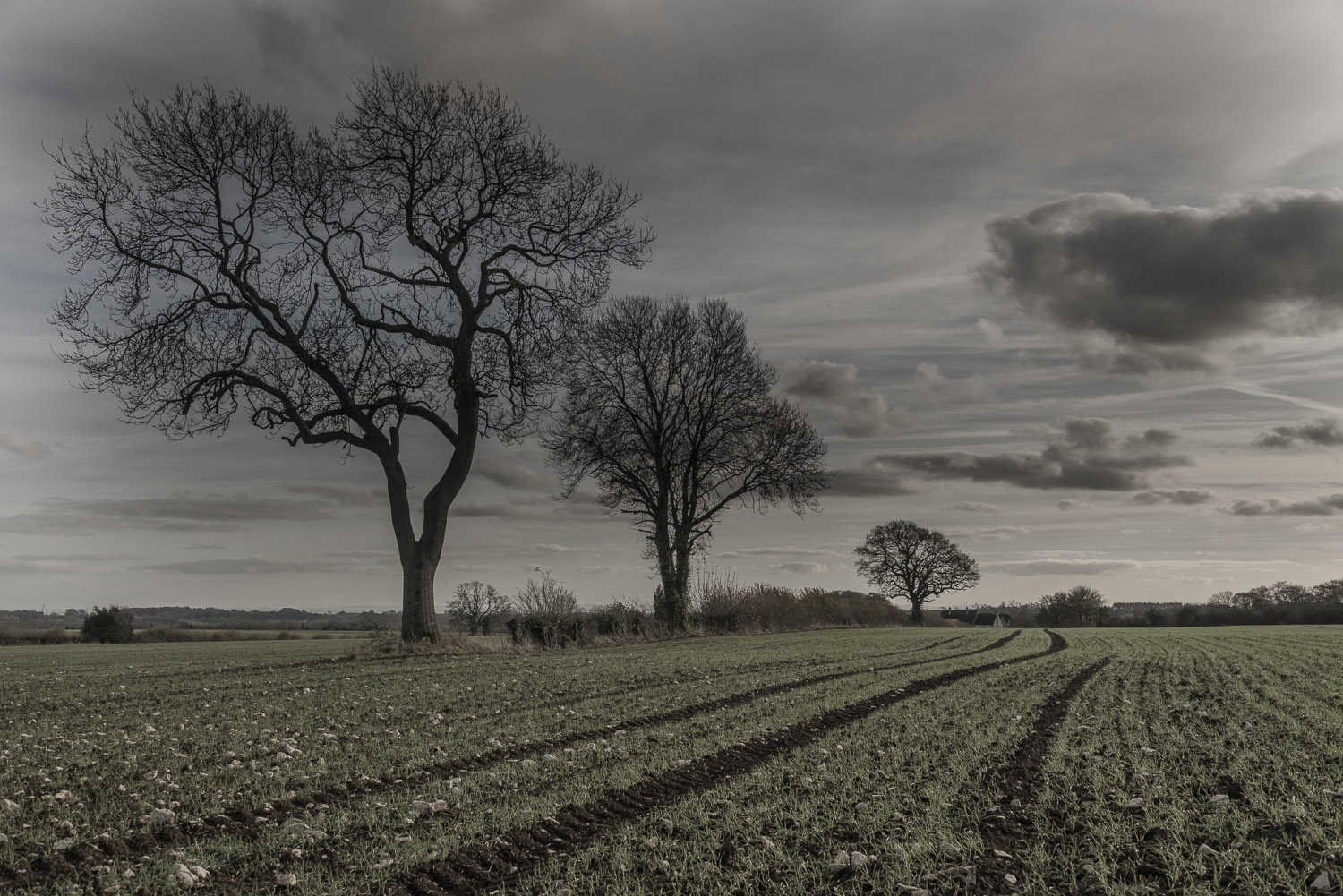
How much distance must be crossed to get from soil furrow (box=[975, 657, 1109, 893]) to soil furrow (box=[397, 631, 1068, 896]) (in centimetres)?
190

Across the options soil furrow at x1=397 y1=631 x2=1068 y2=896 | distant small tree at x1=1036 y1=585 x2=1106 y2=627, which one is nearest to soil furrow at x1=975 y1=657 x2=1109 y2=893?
soil furrow at x1=397 y1=631 x2=1068 y2=896

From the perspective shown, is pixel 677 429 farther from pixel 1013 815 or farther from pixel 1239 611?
pixel 1239 611

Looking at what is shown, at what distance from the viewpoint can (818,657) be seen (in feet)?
58.6

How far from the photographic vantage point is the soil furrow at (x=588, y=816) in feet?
14.3

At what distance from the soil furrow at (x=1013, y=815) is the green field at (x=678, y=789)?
3 cm

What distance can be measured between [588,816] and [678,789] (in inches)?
35.8

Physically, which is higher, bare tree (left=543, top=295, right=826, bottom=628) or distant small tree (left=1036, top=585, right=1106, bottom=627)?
bare tree (left=543, top=295, right=826, bottom=628)

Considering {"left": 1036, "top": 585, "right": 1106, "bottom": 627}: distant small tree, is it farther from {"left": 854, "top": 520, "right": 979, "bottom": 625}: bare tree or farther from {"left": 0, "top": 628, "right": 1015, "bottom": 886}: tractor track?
{"left": 0, "top": 628, "right": 1015, "bottom": 886}: tractor track

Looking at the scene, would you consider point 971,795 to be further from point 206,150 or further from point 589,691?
point 206,150

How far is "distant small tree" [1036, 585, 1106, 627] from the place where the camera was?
81188mm

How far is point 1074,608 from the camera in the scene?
8225 cm

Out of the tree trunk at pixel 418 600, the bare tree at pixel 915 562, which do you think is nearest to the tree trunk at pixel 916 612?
the bare tree at pixel 915 562

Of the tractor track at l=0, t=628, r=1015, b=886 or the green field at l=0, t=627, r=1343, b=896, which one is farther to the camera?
the tractor track at l=0, t=628, r=1015, b=886

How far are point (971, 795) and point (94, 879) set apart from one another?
17.9 feet
